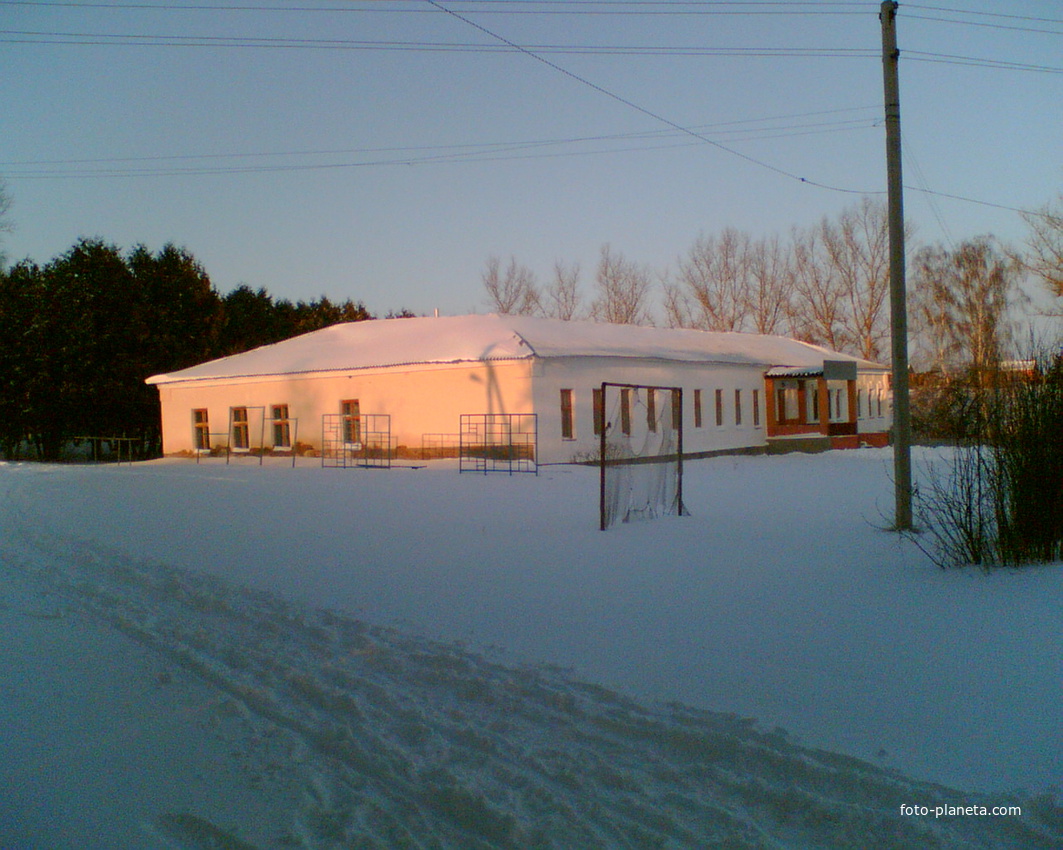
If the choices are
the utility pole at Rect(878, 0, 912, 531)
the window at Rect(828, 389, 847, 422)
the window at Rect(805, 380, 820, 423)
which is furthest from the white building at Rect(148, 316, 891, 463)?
the utility pole at Rect(878, 0, 912, 531)

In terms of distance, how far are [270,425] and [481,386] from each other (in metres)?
10.6

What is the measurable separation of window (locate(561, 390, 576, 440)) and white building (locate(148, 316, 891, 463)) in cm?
4

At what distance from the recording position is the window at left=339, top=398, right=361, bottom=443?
99.8 feet

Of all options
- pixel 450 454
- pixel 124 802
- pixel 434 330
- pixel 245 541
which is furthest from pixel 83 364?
pixel 124 802

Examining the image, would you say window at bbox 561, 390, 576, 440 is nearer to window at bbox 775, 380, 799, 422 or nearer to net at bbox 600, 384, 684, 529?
net at bbox 600, 384, 684, 529

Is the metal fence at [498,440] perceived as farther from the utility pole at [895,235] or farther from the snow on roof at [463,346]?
the utility pole at [895,235]

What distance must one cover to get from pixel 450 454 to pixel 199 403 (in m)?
13.7

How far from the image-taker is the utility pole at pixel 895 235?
11.7m

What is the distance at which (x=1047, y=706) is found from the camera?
512 cm

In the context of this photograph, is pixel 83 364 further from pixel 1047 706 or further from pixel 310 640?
pixel 1047 706

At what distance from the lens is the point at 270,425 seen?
33.4m

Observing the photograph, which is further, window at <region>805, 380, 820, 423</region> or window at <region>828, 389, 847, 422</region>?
window at <region>828, 389, 847, 422</region>

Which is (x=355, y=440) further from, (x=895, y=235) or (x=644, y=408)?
(x=895, y=235)

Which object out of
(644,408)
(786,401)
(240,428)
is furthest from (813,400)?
(240,428)
